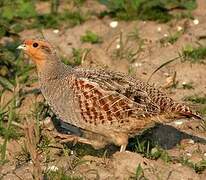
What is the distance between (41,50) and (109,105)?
79 centimetres

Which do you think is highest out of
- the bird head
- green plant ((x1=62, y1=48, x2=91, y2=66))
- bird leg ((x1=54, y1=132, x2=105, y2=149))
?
the bird head

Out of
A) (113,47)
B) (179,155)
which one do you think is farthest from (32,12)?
(179,155)

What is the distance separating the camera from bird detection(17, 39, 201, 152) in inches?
223

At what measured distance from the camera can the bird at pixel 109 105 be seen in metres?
5.66

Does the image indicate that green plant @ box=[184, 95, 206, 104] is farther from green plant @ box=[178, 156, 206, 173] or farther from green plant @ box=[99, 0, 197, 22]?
green plant @ box=[99, 0, 197, 22]

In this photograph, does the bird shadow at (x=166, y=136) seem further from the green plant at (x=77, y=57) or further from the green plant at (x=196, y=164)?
the green plant at (x=77, y=57)

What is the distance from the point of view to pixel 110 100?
224 inches

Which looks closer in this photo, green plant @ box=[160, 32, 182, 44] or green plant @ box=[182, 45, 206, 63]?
green plant @ box=[182, 45, 206, 63]

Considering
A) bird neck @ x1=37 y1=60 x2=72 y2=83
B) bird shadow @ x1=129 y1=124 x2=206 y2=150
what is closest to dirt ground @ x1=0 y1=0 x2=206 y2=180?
bird shadow @ x1=129 y1=124 x2=206 y2=150

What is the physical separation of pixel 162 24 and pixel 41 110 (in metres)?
2.29

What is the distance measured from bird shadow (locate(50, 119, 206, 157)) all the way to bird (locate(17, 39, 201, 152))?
0.48ft

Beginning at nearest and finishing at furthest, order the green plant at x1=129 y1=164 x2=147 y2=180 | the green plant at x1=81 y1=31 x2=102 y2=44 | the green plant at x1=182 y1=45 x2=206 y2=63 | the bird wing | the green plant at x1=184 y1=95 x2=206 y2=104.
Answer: the green plant at x1=129 y1=164 x2=147 y2=180 → the bird wing → the green plant at x1=184 y1=95 x2=206 y2=104 → the green plant at x1=182 y1=45 x2=206 y2=63 → the green plant at x1=81 y1=31 x2=102 y2=44

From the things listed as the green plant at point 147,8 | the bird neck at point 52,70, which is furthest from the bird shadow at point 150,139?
the green plant at point 147,8

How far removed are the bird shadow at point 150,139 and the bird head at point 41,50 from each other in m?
0.76
